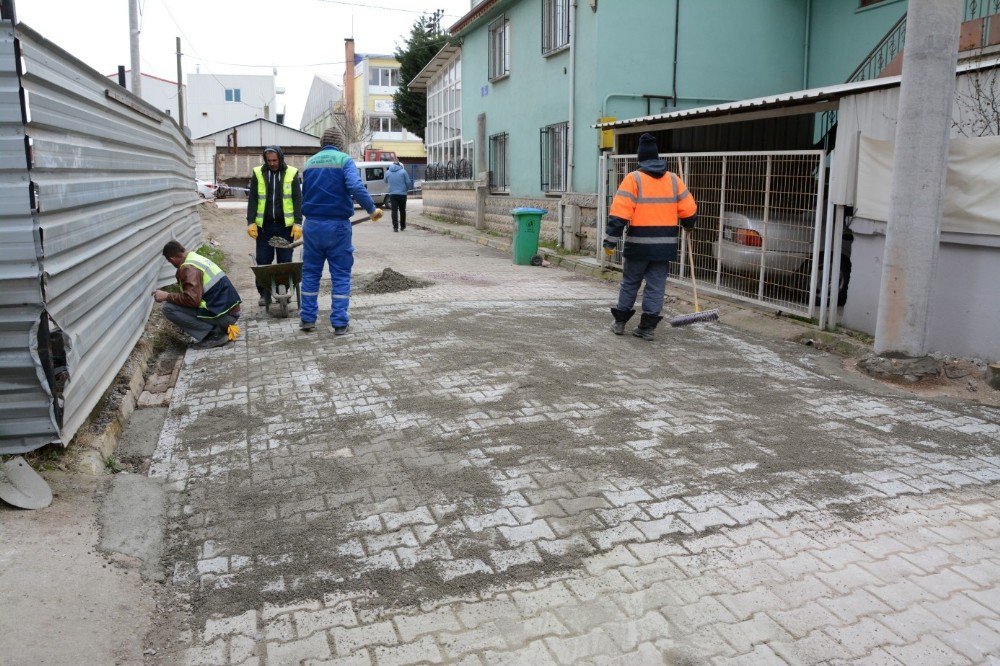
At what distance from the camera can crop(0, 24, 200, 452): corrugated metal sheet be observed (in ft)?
14.3

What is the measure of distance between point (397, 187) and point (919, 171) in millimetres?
16590

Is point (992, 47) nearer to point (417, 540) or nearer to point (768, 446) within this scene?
point (768, 446)

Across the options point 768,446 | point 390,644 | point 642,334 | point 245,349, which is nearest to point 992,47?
point 642,334

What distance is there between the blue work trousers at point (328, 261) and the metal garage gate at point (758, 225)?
15.2 feet

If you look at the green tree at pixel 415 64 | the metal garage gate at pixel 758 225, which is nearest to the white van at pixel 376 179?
the green tree at pixel 415 64

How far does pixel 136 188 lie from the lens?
7.92m

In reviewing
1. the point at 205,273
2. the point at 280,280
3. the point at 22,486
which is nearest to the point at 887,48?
the point at 280,280

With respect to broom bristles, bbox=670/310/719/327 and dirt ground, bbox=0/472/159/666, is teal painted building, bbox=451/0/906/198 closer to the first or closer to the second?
broom bristles, bbox=670/310/719/327

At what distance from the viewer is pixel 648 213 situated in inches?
310

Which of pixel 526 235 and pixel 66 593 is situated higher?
pixel 526 235

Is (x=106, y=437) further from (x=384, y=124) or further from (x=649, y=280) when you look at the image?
(x=384, y=124)

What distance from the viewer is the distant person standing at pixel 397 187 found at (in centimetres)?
2142

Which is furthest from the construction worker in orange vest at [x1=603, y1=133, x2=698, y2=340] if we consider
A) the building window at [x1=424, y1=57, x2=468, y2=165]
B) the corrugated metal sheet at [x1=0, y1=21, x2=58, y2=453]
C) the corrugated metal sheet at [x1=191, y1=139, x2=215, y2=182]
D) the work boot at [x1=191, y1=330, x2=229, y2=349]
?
the corrugated metal sheet at [x1=191, y1=139, x2=215, y2=182]

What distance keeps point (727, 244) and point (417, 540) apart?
23.7 feet
